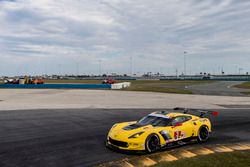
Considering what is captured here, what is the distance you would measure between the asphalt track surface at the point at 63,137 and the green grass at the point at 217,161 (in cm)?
207

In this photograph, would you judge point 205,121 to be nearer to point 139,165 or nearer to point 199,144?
point 199,144

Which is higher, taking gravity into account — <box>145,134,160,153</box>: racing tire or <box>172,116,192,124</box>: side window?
<box>172,116,192,124</box>: side window

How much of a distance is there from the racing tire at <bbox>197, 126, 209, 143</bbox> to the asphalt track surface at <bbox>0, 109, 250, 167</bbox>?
25 centimetres

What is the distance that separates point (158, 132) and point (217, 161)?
2394 mm

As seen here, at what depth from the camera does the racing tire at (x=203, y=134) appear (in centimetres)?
Answer: 1175

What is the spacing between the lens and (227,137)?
1261 centimetres

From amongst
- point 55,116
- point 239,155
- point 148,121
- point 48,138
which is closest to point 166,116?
point 148,121

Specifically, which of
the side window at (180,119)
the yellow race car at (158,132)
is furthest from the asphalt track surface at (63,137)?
the side window at (180,119)

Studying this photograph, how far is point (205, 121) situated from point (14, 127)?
972cm

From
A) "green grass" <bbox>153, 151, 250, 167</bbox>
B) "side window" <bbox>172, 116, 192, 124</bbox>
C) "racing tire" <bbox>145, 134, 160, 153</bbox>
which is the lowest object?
"green grass" <bbox>153, 151, 250, 167</bbox>

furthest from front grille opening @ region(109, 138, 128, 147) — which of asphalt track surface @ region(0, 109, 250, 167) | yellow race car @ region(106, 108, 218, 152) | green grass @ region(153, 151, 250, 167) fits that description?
green grass @ region(153, 151, 250, 167)

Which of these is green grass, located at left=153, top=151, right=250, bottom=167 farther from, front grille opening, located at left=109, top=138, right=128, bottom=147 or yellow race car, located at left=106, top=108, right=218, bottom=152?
front grille opening, located at left=109, top=138, right=128, bottom=147

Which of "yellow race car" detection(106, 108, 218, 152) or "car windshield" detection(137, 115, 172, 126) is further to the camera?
"car windshield" detection(137, 115, 172, 126)

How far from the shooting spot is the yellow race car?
980 cm
